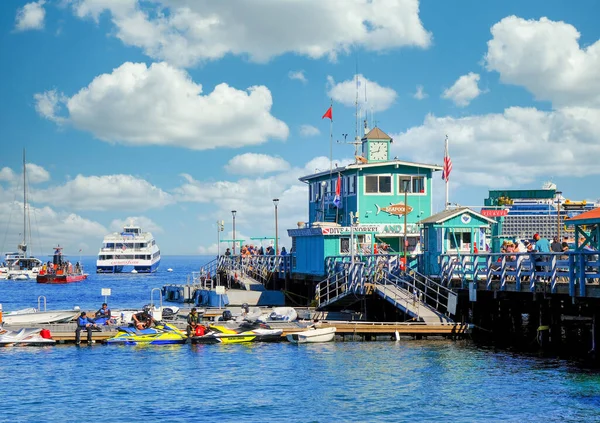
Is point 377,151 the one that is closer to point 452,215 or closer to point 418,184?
point 418,184

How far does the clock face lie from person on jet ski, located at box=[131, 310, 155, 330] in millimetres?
23417

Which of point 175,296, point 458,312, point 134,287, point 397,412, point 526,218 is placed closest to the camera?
point 397,412

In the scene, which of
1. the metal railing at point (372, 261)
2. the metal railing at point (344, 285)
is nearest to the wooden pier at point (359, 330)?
the metal railing at point (344, 285)

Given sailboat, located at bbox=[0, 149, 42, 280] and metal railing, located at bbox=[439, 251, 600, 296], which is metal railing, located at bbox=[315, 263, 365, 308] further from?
sailboat, located at bbox=[0, 149, 42, 280]

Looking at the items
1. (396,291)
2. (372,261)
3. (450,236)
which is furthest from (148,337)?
(450,236)

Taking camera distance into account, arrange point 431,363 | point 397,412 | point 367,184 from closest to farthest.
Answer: point 397,412 < point 431,363 < point 367,184

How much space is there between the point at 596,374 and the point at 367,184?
26402 millimetres

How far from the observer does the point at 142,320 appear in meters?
38.9

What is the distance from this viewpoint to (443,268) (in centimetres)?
3938

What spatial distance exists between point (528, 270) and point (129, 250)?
115397 mm

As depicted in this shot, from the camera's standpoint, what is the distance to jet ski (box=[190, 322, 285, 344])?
3799 centimetres

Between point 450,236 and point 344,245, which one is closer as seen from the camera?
point 450,236

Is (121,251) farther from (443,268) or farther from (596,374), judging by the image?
(596,374)

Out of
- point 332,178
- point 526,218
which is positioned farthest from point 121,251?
point 332,178
